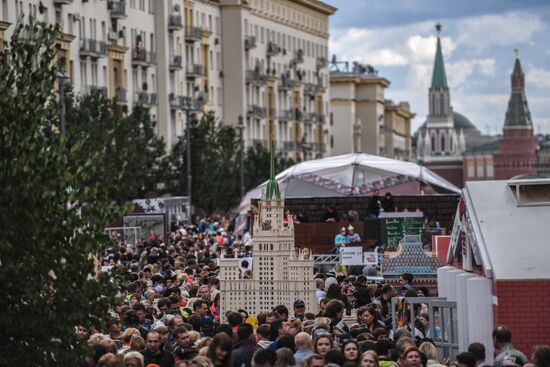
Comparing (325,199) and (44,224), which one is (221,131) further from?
(44,224)

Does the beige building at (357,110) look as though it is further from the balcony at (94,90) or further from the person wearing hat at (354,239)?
the person wearing hat at (354,239)

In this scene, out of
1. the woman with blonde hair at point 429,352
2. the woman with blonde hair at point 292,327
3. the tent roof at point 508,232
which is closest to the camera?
the woman with blonde hair at point 429,352

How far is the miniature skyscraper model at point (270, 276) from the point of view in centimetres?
2705

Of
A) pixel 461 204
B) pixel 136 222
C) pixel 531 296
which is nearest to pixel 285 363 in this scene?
pixel 531 296

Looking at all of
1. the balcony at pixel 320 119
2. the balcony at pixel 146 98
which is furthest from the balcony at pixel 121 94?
the balcony at pixel 320 119

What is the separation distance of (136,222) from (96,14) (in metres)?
37.7

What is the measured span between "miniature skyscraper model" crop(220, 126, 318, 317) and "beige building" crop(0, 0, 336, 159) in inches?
1464

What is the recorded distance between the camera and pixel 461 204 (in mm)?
24844

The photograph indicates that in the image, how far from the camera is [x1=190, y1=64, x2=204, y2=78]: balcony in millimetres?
104688

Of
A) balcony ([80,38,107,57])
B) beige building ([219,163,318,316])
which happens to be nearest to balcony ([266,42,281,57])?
balcony ([80,38,107,57])

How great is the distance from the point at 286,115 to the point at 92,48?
49239mm

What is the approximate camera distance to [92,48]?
84.4m

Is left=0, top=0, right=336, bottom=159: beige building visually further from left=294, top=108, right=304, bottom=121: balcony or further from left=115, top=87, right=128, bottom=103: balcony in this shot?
left=294, top=108, right=304, bottom=121: balcony

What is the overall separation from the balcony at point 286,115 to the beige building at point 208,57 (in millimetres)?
144
